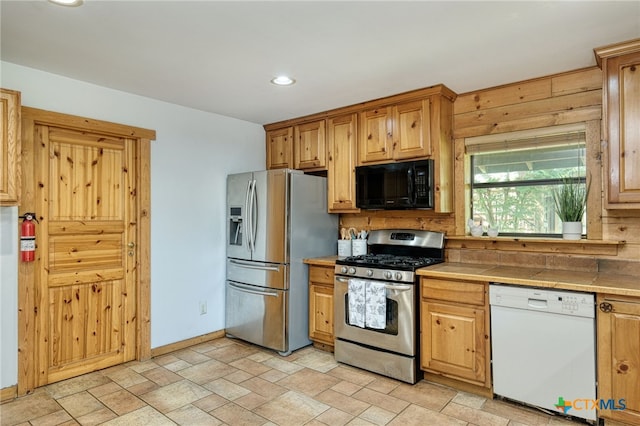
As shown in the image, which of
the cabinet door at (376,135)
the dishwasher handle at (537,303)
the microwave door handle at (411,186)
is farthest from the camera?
the cabinet door at (376,135)

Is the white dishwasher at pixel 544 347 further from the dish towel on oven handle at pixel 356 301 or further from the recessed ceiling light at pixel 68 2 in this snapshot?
the recessed ceiling light at pixel 68 2

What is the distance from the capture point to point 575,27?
2.25 meters

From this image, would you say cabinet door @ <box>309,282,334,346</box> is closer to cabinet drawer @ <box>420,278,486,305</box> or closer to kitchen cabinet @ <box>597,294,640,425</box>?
cabinet drawer @ <box>420,278,486,305</box>

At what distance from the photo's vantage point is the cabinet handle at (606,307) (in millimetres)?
2293

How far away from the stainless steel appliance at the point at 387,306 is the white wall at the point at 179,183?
1.45m

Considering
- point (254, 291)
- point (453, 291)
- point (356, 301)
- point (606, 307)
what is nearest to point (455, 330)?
point (453, 291)

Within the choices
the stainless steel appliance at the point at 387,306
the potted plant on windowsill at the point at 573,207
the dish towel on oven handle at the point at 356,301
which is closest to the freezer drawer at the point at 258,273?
the stainless steel appliance at the point at 387,306

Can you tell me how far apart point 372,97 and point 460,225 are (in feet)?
4.58

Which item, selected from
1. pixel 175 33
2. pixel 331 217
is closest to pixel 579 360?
pixel 331 217

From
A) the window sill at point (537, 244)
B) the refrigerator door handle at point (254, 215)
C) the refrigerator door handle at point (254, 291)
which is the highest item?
the refrigerator door handle at point (254, 215)

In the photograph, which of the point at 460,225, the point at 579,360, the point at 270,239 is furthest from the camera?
the point at 270,239

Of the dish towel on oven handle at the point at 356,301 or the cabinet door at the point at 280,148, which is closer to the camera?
the dish towel on oven handle at the point at 356,301

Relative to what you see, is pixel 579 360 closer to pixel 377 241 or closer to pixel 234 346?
pixel 377 241

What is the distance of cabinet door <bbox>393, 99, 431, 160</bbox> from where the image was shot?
3.32m
